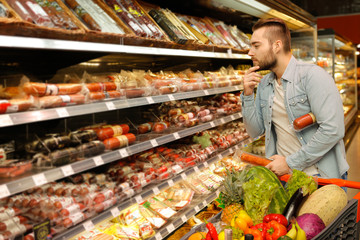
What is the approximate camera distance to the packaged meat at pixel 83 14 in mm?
2154

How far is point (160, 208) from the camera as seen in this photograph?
2.92 m

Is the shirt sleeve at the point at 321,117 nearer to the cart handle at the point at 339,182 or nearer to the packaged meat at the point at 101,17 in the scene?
the cart handle at the point at 339,182

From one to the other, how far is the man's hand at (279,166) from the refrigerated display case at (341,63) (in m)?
5.52

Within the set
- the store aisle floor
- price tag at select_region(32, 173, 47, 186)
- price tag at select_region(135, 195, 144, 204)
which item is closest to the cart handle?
price tag at select_region(135, 195, 144, 204)

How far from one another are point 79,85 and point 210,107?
1816mm

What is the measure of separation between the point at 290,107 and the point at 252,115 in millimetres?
331

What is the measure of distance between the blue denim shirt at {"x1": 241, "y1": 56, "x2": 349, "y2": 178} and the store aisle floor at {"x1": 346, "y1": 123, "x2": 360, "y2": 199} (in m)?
2.46

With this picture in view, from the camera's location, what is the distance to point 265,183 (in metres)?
1.66

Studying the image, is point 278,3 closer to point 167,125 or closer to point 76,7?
point 167,125

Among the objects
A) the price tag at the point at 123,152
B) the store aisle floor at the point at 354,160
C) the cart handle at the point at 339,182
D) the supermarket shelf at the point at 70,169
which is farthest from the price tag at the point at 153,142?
the store aisle floor at the point at 354,160

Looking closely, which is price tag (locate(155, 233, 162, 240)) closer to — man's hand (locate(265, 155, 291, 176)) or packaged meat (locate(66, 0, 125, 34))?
man's hand (locate(265, 155, 291, 176))

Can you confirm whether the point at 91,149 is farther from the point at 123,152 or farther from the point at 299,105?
the point at 299,105

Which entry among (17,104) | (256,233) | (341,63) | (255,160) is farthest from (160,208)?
(341,63)

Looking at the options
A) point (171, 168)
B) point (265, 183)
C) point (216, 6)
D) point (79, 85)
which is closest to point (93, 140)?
point (79, 85)
